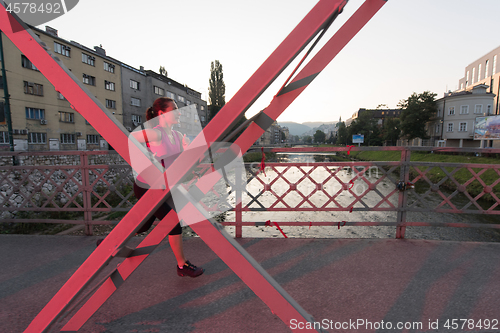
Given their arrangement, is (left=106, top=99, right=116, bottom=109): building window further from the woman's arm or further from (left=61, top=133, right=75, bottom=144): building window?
the woman's arm

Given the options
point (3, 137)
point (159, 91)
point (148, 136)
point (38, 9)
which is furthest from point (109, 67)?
point (148, 136)

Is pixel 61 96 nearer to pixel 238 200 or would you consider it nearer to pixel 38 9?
pixel 238 200

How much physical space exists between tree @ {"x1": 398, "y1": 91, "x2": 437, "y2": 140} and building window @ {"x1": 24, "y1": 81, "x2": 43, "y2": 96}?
55162 mm

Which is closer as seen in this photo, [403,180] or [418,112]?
[403,180]

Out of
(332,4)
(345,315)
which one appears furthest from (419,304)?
(332,4)

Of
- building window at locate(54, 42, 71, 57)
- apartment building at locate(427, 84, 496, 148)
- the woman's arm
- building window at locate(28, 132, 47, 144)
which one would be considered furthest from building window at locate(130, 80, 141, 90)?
apartment building at locate(427, 84, 496, 148)

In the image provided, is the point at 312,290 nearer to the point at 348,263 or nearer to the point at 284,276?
the point at 284,276

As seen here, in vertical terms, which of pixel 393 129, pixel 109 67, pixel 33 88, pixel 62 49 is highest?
pixel 62 49

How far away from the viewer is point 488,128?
2916 centimetres

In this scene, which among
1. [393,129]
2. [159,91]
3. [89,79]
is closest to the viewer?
[89,79]

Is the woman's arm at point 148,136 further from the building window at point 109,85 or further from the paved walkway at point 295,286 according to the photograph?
the building window at point 109,85

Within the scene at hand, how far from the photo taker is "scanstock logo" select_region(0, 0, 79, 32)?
136 cm

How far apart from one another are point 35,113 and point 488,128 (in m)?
51.7

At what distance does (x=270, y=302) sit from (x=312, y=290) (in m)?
1.44
